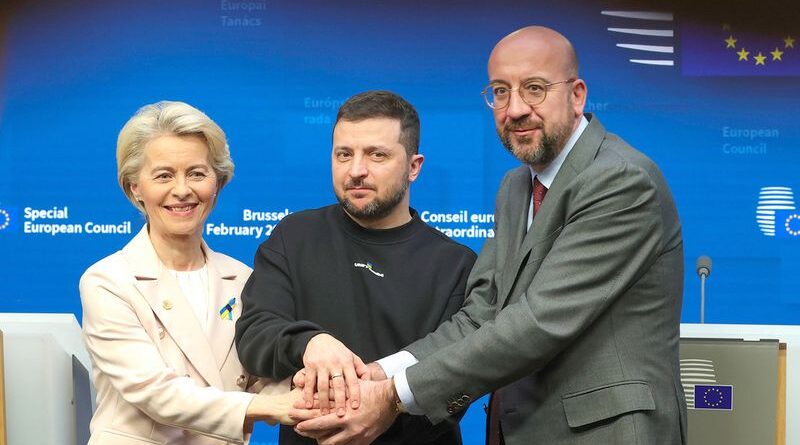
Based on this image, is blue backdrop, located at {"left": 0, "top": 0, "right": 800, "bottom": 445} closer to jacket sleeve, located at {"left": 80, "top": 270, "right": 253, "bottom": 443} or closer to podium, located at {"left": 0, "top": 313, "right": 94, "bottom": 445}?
podium, located at {"left": 0, "top": 313, "right": 94, "bottom": 445}

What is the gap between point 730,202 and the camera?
17.8ft

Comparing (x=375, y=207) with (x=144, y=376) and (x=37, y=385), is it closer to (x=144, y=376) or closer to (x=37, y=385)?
(x=144, y=376)

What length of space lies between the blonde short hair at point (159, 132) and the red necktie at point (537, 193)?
0.81 metres

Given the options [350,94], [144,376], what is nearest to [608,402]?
[144,376]

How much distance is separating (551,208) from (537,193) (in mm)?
149

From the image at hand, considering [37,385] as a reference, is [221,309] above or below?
above

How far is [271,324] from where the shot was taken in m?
2.67

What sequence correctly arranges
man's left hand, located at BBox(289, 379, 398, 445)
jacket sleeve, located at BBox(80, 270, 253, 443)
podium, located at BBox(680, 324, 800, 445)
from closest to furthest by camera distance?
jacket sleeve, located at BBox(80, 270, 253, 443) < man's left hand, located at BBox(289, 379, 398, 445) < podium, located at BBox(680, 324, 800, 445)

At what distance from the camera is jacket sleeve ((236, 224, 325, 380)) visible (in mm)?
2656

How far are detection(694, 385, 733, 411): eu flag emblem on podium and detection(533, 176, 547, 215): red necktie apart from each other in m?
1.04

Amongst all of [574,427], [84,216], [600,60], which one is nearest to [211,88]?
[84,216]

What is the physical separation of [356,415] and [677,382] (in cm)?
79

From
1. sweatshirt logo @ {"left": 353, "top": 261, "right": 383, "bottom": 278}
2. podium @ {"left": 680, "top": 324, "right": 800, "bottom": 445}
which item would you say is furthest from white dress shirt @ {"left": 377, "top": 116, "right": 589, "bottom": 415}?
podium @ {"left": 680, "top": 324, "right": 800, "bottom": 445}

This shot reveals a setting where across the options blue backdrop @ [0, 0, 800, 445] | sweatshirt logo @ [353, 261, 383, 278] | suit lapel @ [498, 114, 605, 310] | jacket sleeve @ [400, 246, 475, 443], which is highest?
blue backdrop @ [0, 0, 800, 445]
